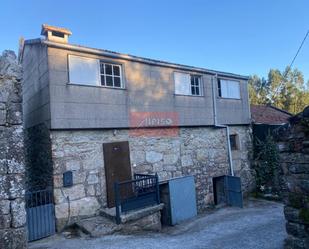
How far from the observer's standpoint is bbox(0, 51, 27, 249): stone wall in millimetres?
2717

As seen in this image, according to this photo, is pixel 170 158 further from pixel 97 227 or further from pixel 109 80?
pixel 97 227

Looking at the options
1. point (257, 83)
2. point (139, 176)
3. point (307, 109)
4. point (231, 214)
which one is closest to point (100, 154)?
point (139, 176)

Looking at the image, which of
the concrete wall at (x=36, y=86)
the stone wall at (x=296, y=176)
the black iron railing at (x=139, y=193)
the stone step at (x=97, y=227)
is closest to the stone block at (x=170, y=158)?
the black iron railing at (x=139, y=193)

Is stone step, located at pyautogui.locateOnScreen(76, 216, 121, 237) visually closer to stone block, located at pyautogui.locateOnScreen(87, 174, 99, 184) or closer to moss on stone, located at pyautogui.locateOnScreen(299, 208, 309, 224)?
stone block, located at pyautogui.locateOnScreen(87, 174, 99, 184)

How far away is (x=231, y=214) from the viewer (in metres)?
9.91

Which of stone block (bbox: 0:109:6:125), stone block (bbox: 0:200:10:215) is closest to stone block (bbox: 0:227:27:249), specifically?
stone block (bbox: 0:200:10:215)

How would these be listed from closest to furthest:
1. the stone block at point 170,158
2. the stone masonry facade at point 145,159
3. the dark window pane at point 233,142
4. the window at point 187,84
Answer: the stone masonry facade at point 145,159
the stone block at point 170,158
the window at point 187,84
the dark window pane at point 233,142

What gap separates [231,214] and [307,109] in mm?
6825

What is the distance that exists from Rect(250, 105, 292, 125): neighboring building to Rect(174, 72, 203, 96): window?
3.93m

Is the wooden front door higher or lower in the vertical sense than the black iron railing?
higher

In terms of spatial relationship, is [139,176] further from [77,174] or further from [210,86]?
[210,86]

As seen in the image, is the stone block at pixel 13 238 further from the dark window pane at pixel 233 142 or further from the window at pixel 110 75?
the dark window pane at pixel 233 142

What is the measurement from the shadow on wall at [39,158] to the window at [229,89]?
7.77 m

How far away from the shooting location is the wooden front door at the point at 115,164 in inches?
330
